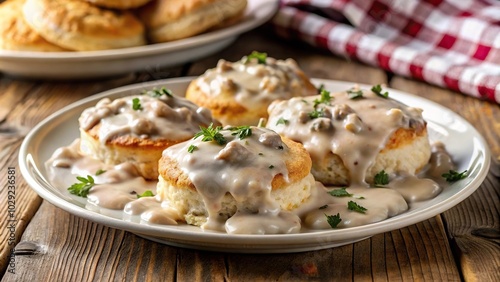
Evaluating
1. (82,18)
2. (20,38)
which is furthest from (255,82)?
(20,38)

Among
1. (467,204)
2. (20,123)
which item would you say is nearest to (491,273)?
(467,204)

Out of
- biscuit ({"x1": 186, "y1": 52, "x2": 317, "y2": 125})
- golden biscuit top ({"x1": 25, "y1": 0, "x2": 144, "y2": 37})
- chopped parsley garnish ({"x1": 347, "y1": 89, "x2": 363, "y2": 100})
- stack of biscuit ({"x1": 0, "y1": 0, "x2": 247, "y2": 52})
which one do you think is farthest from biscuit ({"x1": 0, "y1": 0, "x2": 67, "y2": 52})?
chopped parsley garnish ({"x1": 347, "y1": 89, "x2": 363, "y2": 100})

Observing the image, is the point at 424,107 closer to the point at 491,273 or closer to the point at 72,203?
the point at 491,273

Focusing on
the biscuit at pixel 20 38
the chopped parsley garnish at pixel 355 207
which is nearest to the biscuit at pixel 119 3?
the biscuit at pixel 20 38

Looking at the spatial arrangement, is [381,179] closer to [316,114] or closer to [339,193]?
[339,193]

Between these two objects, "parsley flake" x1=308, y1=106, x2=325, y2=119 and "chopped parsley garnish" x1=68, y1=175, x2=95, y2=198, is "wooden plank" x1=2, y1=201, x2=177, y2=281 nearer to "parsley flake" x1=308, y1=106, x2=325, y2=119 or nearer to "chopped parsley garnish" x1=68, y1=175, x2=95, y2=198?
"chopped parsley garnish" x1=68, y1=175, x2=95, y2=198

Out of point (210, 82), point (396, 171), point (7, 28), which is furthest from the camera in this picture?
point (7, 28)

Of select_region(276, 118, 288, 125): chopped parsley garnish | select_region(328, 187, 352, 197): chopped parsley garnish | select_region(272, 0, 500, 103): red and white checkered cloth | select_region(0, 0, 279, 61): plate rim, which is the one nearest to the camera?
select_region(328, 187, 352, 197): chopped parsley garnish
